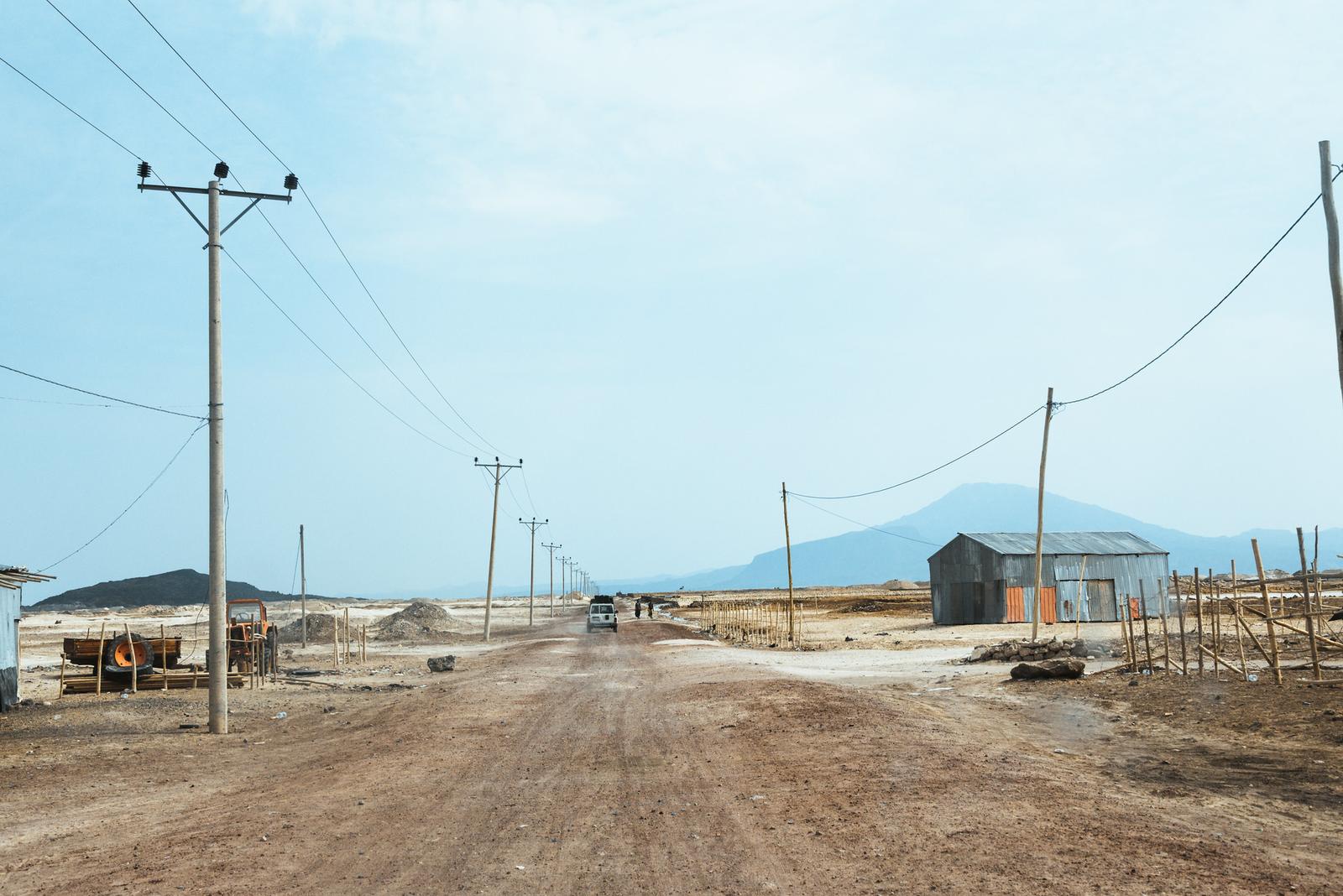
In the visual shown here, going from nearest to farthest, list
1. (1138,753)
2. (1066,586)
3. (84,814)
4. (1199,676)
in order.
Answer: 1. (84,814)
2. (1138,753)
3. (1199,676)
4. (1066,586)

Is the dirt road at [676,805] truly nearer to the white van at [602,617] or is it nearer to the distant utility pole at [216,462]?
the distant utility pole at [216,462]

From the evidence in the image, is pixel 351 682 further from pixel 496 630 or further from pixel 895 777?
pixel 496 630

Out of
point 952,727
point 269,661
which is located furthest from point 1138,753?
point 269,661

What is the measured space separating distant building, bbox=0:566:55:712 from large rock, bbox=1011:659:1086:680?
76.5 ft

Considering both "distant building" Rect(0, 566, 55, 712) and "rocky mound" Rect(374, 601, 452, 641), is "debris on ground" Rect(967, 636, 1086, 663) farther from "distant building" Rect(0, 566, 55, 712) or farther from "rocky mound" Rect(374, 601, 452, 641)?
"rocky mound" Rect(374, 601, 452, 641)

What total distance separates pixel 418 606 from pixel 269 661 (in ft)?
152

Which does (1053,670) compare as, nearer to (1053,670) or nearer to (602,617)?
(1053,670)

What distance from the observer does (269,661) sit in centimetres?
3469

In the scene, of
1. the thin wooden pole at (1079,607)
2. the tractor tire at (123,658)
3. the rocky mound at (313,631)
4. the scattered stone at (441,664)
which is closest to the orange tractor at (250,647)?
the tractor tire at (123,658)

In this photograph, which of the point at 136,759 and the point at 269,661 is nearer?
the point at 136,759

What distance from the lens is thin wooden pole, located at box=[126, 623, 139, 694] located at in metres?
28.1

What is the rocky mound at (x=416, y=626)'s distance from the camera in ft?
214

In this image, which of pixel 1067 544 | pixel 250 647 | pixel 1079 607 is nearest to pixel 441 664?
pixel 250 647

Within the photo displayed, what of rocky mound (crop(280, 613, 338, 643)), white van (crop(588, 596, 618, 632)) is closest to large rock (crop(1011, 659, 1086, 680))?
white van (crop(588, 596, 618, 632))
